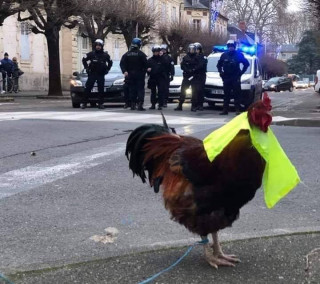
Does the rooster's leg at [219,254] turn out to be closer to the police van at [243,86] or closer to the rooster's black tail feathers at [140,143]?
the rooster's black tail feathers at [140,143]

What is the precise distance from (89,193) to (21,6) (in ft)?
57.7

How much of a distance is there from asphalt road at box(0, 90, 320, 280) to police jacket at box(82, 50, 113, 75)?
7504mm

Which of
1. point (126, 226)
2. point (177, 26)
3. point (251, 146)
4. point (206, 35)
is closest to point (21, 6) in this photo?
point (126, 226)

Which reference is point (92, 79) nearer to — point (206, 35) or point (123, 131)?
point (123, 131)

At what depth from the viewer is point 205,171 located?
327 cm

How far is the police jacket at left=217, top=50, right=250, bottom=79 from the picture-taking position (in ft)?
50.6

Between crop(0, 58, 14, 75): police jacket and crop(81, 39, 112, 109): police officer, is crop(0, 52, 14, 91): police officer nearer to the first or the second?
crop(0, 58, 14, 75): police jacket

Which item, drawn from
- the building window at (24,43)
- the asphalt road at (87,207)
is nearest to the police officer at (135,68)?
the asphalt road at (87,207)

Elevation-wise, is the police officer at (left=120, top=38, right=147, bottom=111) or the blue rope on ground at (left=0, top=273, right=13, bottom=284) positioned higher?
the police officer at (left=120, top=38, right=147, bottom=111)

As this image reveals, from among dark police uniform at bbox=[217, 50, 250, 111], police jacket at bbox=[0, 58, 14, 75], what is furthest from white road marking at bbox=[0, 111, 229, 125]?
police jacket at bbox=[0, 58, 14, 75]

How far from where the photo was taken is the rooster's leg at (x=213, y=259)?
3619mm

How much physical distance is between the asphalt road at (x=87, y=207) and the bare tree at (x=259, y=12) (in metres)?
72.4

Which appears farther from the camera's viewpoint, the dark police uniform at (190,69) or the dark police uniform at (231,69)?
the dark police uniform at (190,69)

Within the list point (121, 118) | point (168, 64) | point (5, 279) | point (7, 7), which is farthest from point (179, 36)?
point (5, 279)
